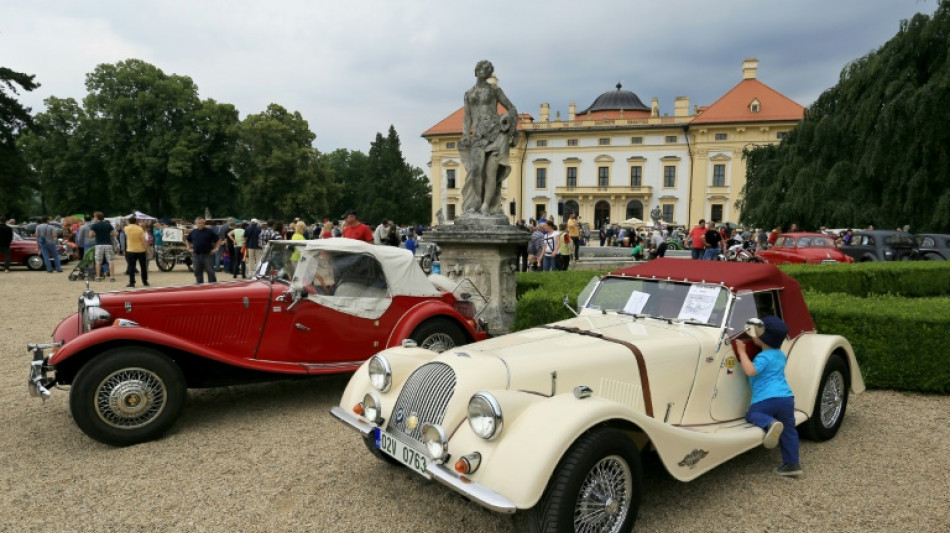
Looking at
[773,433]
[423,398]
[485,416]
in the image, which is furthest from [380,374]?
[773,433]

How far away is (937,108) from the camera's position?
18297mm

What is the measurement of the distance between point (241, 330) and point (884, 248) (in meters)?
19.5

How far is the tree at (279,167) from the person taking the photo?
1740 inches

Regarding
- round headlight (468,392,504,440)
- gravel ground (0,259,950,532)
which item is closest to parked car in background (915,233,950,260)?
gravel ground (0,259,950,532)

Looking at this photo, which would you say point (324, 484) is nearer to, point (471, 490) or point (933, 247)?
point (471, 490)

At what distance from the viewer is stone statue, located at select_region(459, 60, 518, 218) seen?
8586 millimetres

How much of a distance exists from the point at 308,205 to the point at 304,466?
45.2 meters

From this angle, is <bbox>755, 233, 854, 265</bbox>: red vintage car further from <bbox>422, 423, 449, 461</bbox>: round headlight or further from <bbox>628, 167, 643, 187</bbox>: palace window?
<bbox>628, 167, 643, 187</bbox>: palace window

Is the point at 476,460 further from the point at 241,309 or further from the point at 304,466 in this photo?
the point at 241,309

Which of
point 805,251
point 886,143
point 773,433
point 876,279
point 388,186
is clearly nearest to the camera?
point 773,433

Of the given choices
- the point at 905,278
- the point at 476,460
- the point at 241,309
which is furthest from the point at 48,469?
the point at 905,278

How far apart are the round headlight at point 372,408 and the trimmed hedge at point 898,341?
5.57 metres

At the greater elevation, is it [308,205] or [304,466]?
[308,205]

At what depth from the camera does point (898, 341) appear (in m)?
6.04
